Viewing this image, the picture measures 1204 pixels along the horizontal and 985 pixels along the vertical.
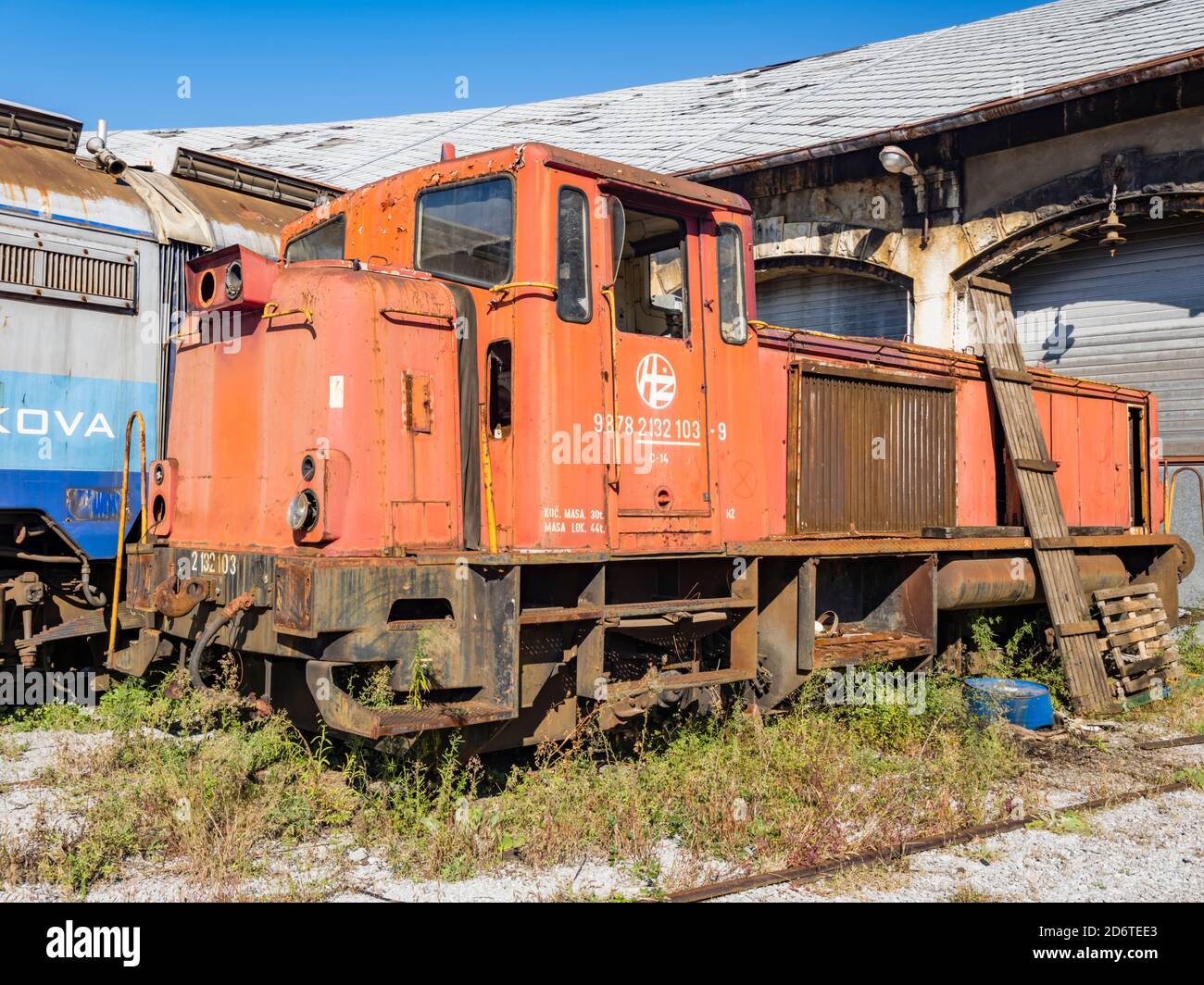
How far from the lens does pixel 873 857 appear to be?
192 inches

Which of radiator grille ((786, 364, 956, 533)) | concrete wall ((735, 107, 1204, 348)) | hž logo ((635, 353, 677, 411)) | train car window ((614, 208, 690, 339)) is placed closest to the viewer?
hž logo ((635, 353, 677, 411))

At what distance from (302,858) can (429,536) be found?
158 cm

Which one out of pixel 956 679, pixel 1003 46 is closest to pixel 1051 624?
pixel 956 679

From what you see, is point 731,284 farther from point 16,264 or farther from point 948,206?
point 948,206

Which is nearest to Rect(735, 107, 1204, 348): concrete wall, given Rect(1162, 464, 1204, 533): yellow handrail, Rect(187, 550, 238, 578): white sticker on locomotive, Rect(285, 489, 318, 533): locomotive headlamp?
Rect(1162, 464, 1204, 533): yellow handrail

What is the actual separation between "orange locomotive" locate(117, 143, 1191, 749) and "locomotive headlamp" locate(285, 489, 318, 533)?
0.02 meters

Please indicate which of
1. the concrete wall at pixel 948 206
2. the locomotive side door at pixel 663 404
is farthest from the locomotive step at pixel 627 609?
the concrete wall at pixel 948 206

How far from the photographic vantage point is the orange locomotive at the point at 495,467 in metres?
5.05

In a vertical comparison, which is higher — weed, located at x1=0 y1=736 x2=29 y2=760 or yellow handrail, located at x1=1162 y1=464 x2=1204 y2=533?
yellow handrail, located at x1=1162 y1=464 x2=1204 y2=533

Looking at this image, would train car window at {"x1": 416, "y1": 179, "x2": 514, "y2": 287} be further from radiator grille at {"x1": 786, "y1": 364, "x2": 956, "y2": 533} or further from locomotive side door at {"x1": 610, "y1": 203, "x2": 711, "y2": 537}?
radiator grille at {"x1": 786, "y1": 364, "x2": 956, "y2": 533}

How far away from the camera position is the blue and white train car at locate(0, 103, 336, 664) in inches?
273

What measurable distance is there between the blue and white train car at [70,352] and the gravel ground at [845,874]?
66.8 inches

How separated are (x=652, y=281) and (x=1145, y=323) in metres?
7.57
